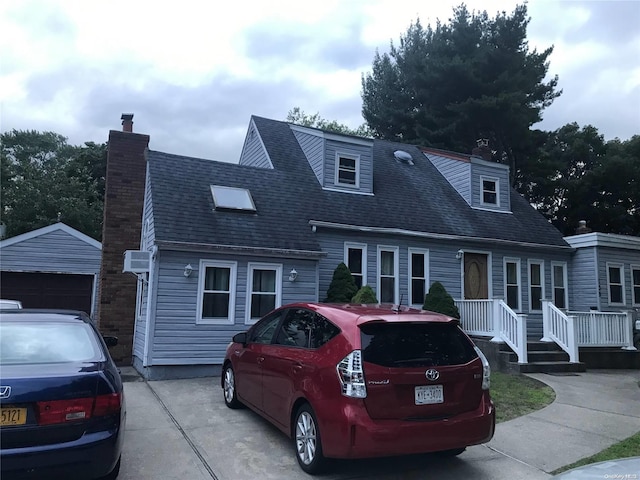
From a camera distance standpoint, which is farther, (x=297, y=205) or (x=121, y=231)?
(x=297, y=205)

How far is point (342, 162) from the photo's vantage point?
47.4ft

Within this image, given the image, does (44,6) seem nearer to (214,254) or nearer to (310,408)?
(214,254)

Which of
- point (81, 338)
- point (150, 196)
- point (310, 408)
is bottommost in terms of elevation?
point (310, 408)

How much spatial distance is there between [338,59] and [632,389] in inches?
403

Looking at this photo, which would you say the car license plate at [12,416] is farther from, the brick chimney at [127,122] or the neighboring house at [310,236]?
the brick chimney at [127,122]

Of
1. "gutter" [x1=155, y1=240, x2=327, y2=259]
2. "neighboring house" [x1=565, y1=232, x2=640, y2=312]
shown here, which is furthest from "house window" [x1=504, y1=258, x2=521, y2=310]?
"gutter" [x1=155, y1=240, x2=327, y2=259]

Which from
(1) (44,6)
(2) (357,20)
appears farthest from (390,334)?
(2) (357,20)

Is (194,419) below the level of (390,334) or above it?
below

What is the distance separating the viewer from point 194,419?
6.25 meters

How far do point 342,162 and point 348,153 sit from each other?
0.33m

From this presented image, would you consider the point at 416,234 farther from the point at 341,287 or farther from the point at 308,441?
the point at 308,441

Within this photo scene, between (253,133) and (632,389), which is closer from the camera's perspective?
(632,389)

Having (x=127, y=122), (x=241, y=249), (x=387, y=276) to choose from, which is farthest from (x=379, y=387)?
(x=127, y=122)

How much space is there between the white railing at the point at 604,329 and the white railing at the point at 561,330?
0.45m
